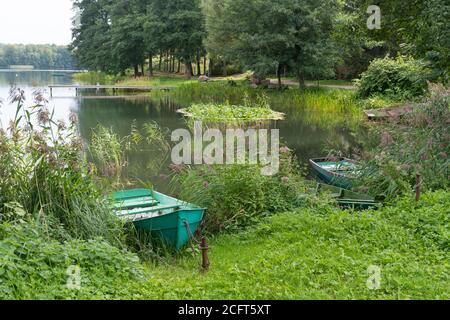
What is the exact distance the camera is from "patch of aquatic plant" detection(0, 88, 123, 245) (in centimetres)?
552

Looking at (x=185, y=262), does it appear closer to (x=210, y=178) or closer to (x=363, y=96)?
(x=210, y=178)

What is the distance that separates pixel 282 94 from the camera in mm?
25500

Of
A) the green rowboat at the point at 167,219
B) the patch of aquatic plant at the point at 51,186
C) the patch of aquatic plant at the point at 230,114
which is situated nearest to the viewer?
the patch of aquatic plant at the point at 51,186

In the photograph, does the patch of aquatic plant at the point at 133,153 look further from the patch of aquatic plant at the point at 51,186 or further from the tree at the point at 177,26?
the tree at the point at 177,26

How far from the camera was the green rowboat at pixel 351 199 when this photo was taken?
7.27 metres

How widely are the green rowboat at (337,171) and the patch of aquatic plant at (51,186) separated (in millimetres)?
4349

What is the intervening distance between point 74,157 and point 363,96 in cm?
1731

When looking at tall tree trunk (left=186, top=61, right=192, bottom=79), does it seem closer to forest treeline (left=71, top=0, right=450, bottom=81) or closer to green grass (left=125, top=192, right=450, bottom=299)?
forest treeline (left=71, top=0, right=450, bottom=81)

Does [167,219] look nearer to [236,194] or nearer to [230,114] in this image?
[236,194]

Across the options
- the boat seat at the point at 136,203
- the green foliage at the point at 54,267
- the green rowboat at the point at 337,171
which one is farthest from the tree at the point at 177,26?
the green foliage at the point at 54,267

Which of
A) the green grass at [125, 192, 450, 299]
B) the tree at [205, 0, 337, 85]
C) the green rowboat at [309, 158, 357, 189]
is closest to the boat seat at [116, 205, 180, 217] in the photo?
the green grass at [125, 192, 450, 299]

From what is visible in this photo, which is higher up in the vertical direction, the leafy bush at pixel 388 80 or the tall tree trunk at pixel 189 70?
the tall tree trunk at pixel 189 70

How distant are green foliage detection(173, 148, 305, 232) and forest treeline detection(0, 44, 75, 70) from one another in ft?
191
